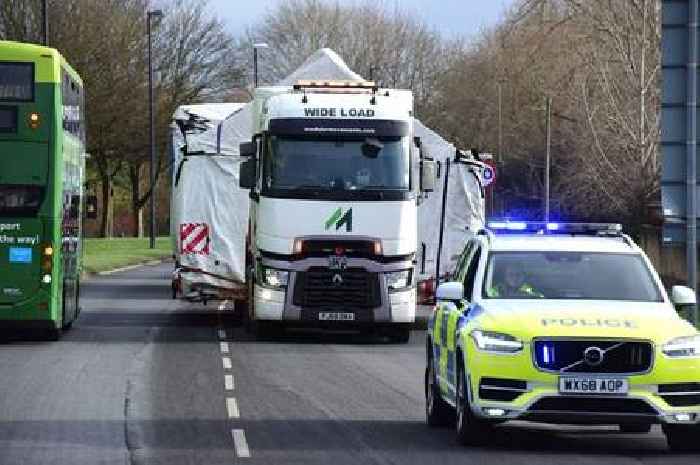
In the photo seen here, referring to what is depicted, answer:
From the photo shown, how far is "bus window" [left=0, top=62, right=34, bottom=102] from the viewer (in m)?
25.6

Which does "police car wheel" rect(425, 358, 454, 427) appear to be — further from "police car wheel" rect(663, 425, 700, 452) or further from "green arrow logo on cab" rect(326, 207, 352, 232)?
"green arrow logo on cab" rect(326, 207, 352, 232)

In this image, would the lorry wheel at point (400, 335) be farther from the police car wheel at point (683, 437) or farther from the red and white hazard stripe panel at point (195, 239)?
the police car wheel at point (683, 437)

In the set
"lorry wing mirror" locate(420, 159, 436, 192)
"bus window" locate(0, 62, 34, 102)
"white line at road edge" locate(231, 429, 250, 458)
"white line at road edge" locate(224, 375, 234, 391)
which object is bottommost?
"white line at road edge" locate(224, 375, 234, 391)

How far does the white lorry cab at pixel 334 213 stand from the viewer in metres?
26.7

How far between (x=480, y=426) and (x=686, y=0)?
712cm

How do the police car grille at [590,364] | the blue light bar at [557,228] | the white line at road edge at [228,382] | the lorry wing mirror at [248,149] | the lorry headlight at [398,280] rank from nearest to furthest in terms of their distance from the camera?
1. the police car grille at [590,364]
2. the blue light bar at [557,228]
3. the white line at road edge at [228,382]
4. the lorry headlight at [398,280]
5. the lorry wing mirror at [248,149]

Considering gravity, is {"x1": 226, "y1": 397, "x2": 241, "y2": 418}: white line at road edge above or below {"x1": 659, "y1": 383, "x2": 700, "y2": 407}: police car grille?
below

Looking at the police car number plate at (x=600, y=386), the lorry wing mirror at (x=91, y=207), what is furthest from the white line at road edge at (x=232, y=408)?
the lorry wing mirror at (x=91, y=207)

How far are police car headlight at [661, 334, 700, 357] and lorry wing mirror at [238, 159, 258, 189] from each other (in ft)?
47.3

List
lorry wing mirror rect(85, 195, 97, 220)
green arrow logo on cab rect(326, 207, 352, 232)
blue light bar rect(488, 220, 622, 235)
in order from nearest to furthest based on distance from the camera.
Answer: blue light bar rect(488, 220, 622, 235) < green arrow logo on cab rect(326, 207, 352, 232) < lorry wing mirror rect(85, 195, 97, 220)

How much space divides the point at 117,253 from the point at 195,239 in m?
40.4

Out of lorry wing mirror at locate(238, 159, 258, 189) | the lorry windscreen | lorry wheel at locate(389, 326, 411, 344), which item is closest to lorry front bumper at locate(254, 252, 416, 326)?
lorry wheel at locate(389, 326, 411, 344)

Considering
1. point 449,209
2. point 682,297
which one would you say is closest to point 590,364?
Answer: point 682,297

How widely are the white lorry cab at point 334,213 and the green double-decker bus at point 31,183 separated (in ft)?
9.98
